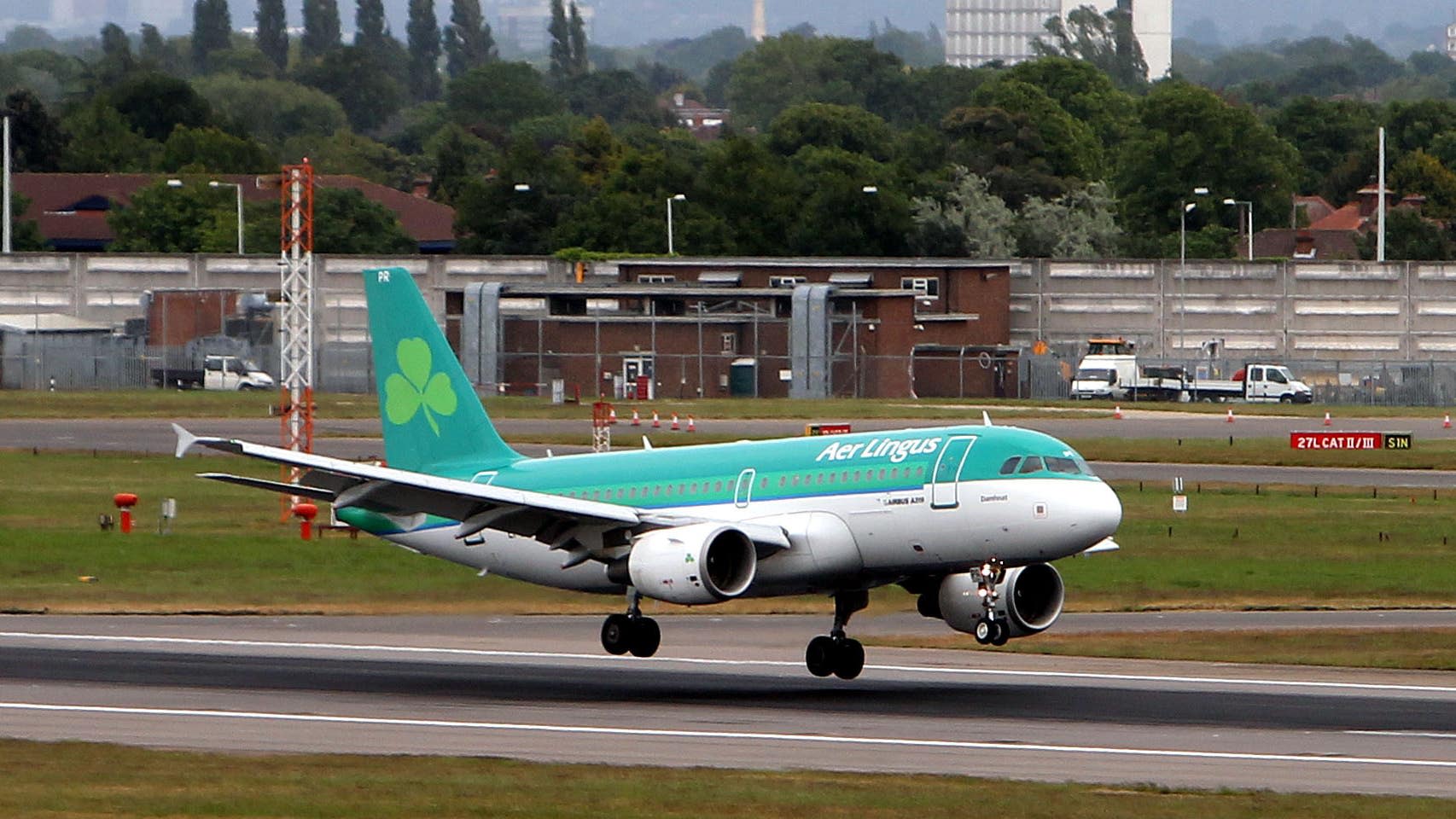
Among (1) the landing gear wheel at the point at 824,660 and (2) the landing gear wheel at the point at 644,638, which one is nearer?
(1) the landing gear wheel at the point at 824,660

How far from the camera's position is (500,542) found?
40.7 meters

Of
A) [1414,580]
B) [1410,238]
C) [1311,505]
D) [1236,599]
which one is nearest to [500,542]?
[1236,599]

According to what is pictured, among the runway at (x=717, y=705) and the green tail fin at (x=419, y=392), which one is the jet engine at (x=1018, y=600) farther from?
the green tail fin at (x=419, y=392)

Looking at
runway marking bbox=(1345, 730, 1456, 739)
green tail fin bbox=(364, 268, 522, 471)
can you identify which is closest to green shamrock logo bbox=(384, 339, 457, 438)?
green tail fin bbox=(364, 268, 522, 471)

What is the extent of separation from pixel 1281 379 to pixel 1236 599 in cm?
7430

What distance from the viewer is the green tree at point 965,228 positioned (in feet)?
535

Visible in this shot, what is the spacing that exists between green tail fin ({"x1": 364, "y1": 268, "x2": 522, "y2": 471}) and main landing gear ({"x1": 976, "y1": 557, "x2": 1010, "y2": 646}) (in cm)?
1073

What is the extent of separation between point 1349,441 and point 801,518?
53283mm

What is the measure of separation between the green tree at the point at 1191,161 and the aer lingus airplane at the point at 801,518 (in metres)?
149

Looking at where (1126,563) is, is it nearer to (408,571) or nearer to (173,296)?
(408,571)

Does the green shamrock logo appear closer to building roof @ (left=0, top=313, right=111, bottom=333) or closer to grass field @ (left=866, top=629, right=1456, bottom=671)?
grass field @ (left=866, top=629, right=1456, bottom=671)

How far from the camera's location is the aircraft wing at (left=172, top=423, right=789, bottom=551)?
119 feet

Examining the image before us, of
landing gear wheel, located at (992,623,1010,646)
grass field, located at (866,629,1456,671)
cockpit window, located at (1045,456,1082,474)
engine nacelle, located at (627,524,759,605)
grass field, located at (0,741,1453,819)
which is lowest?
grass field, located at (866,629,1456,671)

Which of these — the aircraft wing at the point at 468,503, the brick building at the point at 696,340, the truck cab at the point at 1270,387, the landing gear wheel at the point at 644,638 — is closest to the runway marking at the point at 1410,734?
the aircraft wing at the point at 468,503
